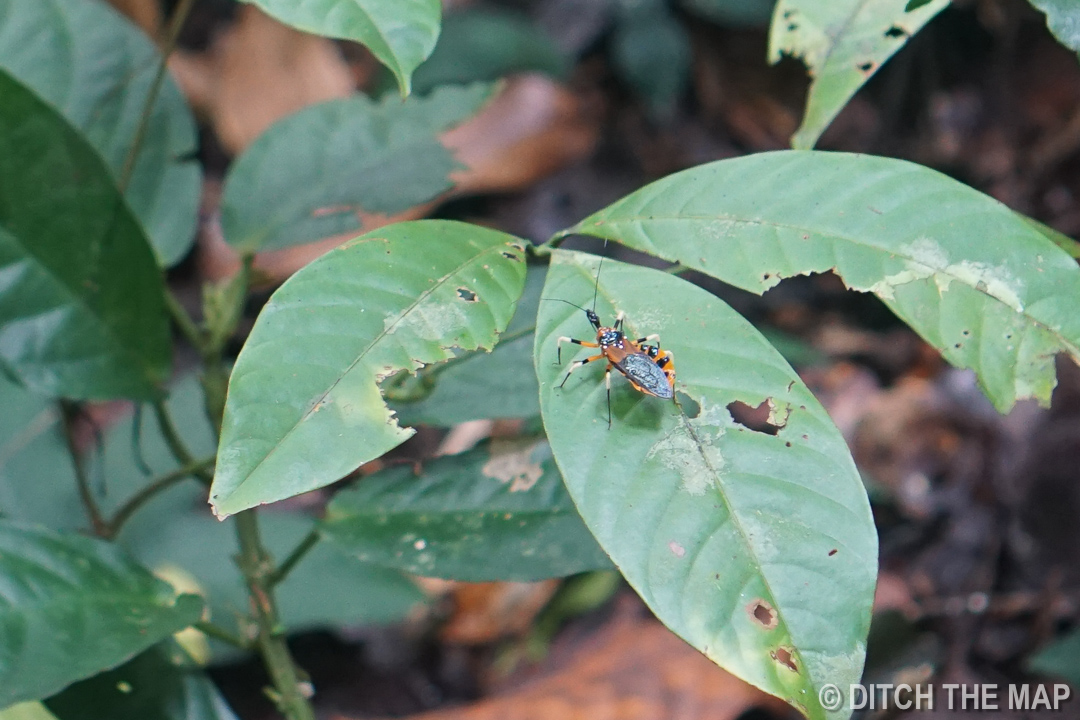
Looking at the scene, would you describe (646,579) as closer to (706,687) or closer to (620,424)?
(620,424)

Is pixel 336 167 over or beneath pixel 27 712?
over

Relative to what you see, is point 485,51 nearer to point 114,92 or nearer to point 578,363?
point 114,92

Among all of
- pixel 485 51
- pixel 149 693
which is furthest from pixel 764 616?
pixel 485 51

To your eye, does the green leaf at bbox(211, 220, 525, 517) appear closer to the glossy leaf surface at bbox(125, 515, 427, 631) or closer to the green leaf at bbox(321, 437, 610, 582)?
the green leaf at bbox(321, 437, 610, 582)

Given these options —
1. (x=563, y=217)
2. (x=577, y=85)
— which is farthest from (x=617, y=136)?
(x=563, y=217)

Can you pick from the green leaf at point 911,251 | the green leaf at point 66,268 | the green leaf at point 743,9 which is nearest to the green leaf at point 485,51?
the green leaf at point 743,9

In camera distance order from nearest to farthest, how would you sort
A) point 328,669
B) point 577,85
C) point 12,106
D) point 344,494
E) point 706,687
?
point 12,106
point 344,494
point 706,687
point 328,669
point 577,85

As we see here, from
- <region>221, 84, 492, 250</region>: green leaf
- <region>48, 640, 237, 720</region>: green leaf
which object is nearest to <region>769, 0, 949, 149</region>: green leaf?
<region>221, 84, 492, 250</region>: green leaf
